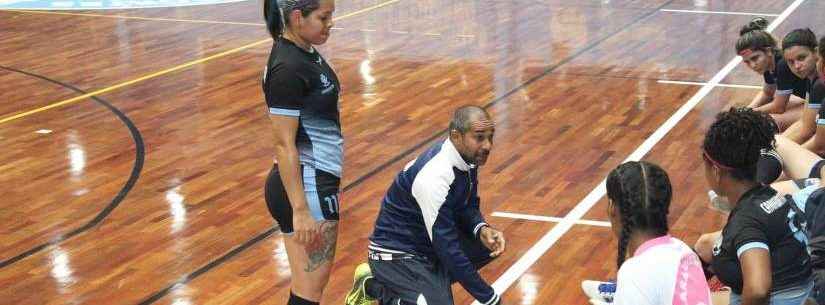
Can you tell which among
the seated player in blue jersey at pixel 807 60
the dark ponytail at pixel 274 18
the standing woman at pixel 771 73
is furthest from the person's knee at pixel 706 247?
the standing woman at pixel 771 73

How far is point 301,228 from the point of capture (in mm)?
4137

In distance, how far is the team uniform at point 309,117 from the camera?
4.08 m

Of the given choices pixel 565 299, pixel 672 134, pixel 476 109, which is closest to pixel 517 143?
pixel 672 134

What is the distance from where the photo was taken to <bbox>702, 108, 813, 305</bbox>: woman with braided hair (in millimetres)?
3463

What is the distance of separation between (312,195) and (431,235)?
0.46 m

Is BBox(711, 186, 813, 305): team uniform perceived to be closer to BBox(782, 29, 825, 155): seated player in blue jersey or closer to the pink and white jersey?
the pink and white jersey

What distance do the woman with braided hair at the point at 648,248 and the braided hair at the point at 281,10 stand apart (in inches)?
54.1

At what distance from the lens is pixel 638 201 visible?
306 centimetres

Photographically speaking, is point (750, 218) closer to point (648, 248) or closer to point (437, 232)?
point (648, 248)

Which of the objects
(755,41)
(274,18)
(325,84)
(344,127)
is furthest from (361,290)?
(344,127)

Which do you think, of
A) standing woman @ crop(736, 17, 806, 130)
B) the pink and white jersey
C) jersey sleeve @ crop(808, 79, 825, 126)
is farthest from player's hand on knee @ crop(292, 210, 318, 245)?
standing woman @ crop(736, 17, 806, 130)

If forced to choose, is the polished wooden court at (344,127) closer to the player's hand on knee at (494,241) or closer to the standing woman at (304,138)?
the player's hand on knee at (494,241)

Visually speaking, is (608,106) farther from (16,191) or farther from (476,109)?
(476,109)

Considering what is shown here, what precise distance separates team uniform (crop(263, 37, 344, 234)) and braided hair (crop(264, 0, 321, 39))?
55 millimetres
